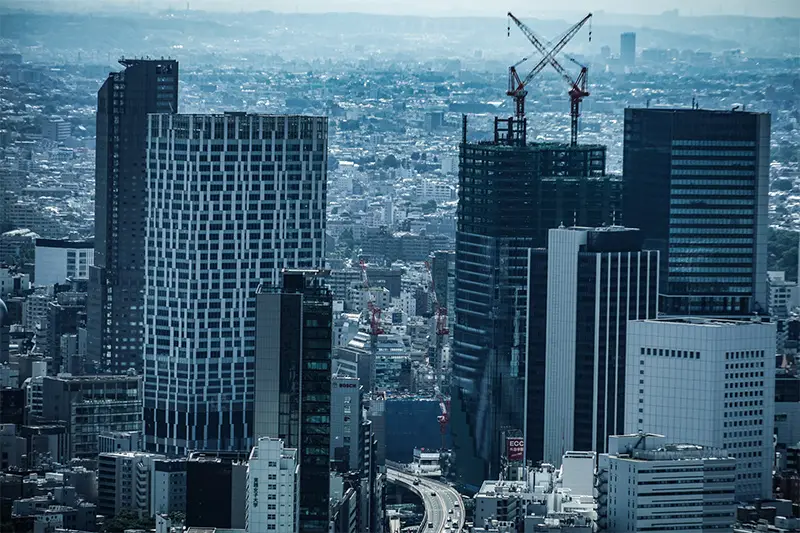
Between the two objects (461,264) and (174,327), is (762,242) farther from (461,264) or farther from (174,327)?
(174,327)

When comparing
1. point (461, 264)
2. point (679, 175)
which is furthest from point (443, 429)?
point (679, 175)

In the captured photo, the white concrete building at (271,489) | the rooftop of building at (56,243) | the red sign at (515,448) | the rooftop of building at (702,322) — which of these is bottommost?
the red sign at (515,448)

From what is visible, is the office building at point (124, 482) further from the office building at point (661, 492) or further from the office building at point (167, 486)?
the office building at point (661, 492)

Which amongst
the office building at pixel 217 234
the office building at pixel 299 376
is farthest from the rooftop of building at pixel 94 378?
the office building at pixel 299 376

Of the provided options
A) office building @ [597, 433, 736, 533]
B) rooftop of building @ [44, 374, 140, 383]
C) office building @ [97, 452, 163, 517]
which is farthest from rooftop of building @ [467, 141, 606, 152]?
office building @ [597, 433, 736, 533]

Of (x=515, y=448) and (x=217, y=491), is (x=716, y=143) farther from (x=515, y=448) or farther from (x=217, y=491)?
(x=217, y=491)

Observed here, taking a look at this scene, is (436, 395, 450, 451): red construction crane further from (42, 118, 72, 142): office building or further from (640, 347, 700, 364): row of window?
(42, 118, 72, 142): office building

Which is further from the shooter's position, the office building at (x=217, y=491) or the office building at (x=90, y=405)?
the office building at (x=90, y=405)

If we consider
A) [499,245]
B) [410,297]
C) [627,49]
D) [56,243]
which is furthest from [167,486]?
[410,297]
